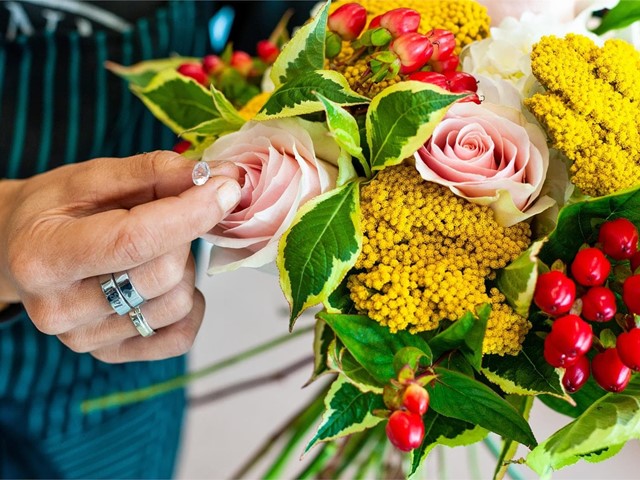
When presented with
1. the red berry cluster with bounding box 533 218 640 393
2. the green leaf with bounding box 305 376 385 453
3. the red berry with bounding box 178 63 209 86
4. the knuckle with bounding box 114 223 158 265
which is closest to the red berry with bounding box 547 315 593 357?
the red berry cluster with bounding box 533 218 640 393

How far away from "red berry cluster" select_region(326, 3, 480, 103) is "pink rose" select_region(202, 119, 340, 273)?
49 millimetres

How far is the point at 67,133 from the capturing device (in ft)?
2.30

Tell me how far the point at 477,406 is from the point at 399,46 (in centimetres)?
18

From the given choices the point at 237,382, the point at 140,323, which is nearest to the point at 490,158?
the point at 140,323

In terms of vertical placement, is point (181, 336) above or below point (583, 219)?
below

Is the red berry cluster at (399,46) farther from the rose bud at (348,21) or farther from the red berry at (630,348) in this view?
the red berry at (630,348)

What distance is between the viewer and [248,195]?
14.4 inches

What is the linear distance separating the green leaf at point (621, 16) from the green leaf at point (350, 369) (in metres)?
0.25

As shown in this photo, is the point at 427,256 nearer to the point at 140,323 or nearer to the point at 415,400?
the point at 415,400

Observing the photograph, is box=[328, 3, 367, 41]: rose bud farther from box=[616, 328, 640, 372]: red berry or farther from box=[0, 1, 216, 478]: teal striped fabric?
box=[0, 1, 216, 478]: teal striped fabric

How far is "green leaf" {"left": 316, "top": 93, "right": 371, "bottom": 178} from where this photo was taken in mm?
312

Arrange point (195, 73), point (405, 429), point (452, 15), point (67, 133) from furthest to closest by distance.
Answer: point (67, 133), point (195, 73), point (452, 15), point (405, 429)

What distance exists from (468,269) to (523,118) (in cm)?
8

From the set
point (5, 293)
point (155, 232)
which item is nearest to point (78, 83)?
point (5, 293)
